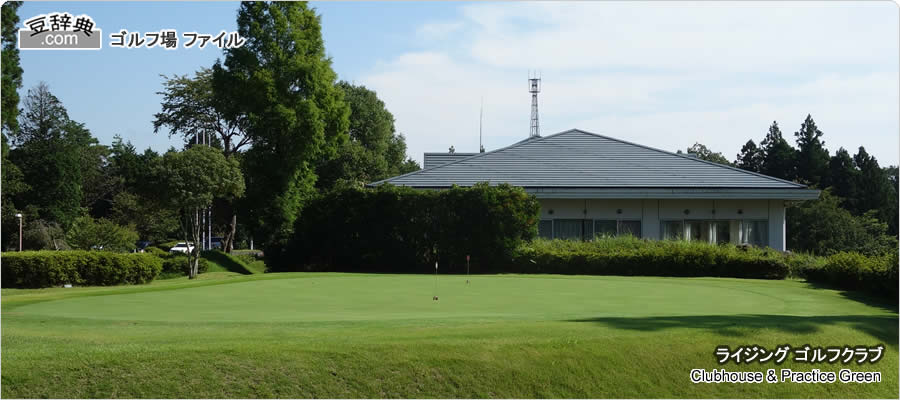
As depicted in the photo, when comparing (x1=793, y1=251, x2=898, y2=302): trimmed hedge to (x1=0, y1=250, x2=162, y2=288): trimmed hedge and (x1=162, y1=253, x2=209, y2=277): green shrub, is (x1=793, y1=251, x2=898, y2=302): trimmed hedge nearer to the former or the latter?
(x1=0, y1=250, x2=162, y2=288): trimmed hedge

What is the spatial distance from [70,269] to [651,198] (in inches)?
992

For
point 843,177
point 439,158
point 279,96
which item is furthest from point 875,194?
point 279,96

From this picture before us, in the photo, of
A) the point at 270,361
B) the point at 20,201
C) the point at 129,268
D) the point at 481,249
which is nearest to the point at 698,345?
the point at 270,361

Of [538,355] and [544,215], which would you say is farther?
[544,215]

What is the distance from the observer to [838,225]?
5628 cm

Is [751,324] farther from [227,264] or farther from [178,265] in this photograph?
[227,264]

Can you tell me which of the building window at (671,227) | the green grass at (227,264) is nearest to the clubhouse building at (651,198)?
the building window at (671,227)

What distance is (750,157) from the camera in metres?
84.1

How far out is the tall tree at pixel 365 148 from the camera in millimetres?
59531

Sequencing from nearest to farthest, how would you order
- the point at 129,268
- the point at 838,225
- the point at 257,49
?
1. the point at 129,268
2. the point at 257,49
3. the point at 838,225

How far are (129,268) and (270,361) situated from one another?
16640 millimetres

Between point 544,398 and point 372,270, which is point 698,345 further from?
point 372,270

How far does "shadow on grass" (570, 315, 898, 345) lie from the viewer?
32.9 feet

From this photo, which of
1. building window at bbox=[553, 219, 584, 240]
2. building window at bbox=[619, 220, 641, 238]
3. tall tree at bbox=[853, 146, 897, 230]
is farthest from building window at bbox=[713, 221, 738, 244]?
tall tree at bbox=[853, 146, 897, 230]
